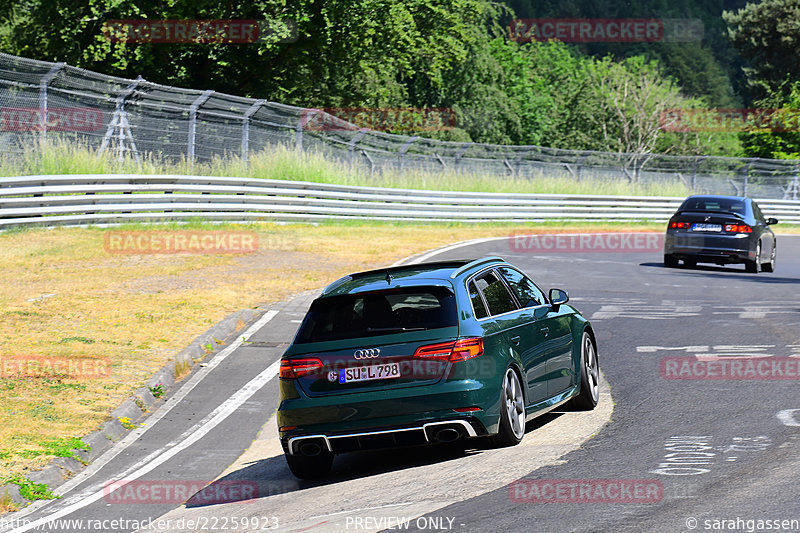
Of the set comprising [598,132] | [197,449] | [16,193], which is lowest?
[197,449]

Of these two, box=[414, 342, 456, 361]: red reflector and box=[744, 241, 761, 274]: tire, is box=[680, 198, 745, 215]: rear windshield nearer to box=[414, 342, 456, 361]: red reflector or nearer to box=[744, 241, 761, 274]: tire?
box=[744, 241, 761, 274]: tire

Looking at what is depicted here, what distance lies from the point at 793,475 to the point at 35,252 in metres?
16.8

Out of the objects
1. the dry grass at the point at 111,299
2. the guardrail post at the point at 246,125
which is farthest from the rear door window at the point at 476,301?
the guardrail post at the point at 246,125

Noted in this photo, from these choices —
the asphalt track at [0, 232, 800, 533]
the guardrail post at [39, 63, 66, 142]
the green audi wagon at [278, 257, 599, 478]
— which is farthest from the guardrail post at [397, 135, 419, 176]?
the green audi wagon at [278, 257, 599, 478]

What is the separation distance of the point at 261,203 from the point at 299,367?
2041 cm

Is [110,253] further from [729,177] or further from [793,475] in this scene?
[729,177]

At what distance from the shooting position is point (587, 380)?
950 centimetres

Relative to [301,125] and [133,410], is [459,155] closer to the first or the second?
[301,125]

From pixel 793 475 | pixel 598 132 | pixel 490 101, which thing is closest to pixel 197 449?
pixel 793 475

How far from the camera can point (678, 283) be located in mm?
19531

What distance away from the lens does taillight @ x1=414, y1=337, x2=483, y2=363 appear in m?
7.70

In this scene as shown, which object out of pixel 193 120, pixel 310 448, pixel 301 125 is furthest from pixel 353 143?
pixel 310 448

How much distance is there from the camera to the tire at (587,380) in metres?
9.47

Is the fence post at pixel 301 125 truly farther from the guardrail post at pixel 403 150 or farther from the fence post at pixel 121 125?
the fence post at pixel 121 125
